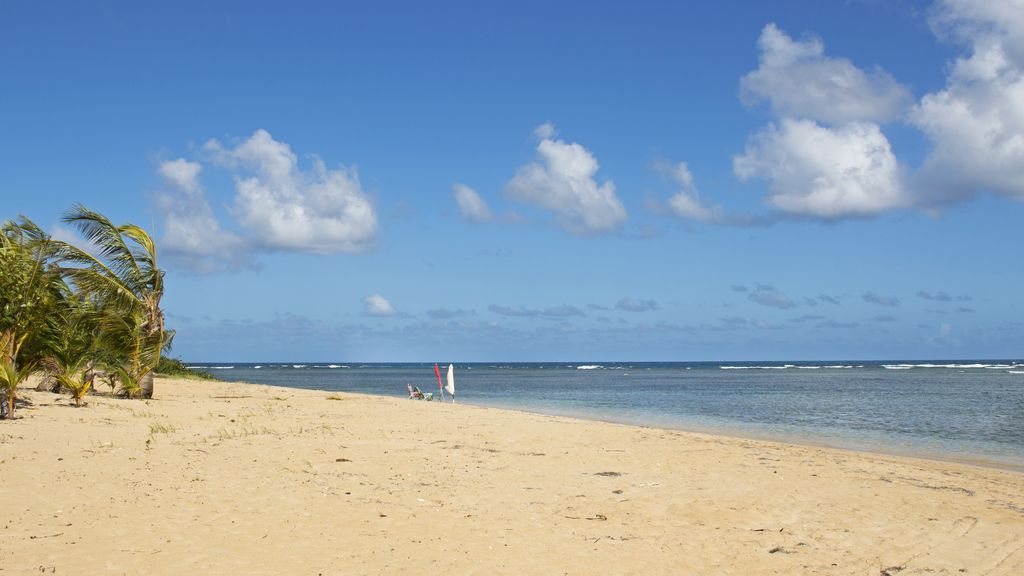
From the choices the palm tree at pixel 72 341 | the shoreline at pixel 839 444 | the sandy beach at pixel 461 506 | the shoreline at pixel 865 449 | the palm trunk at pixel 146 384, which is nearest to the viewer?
the sandy beach at pixel 461 506

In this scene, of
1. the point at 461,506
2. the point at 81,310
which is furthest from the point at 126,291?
the point at 461,506

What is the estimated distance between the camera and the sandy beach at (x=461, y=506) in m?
7.08

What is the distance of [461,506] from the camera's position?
919cm

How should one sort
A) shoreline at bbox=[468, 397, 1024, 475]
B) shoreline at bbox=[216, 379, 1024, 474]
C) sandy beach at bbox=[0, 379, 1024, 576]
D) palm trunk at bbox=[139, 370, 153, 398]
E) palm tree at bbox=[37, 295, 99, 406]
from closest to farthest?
sandy beach at bbox=[0, 379, 1024, 576] < shoreline at bbox=[468, 397, 1024, 475] < shoreline at bbox=[216, 379, 1024, 474] < palm tree at bbox=[37, 295, 99, 406] < palm trunk at bbox=[139, 370, 153, 398]

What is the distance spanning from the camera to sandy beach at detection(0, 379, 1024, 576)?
23.2 ft

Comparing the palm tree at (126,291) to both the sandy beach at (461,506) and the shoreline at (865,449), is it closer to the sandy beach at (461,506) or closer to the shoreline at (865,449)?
the sandy beach at (461,506)

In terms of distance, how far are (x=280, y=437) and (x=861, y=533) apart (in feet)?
33.3

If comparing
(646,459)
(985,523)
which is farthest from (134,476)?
(985,523)

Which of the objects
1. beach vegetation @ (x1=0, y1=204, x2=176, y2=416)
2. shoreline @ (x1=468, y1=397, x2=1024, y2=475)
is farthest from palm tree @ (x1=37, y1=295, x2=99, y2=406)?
shoreline @ (x1=468, y1=397, x2=1024, y2=475)

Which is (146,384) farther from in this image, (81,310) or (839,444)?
(839,444)

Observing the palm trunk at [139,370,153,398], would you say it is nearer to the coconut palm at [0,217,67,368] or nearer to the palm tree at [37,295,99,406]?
the palm tree at [37,295,99,406]

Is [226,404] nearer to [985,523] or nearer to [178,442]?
[178,442]

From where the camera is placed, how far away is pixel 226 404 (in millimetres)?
22609

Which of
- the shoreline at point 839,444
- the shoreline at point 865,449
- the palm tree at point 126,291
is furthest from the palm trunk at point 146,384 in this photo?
the shoreline at point 865,449
